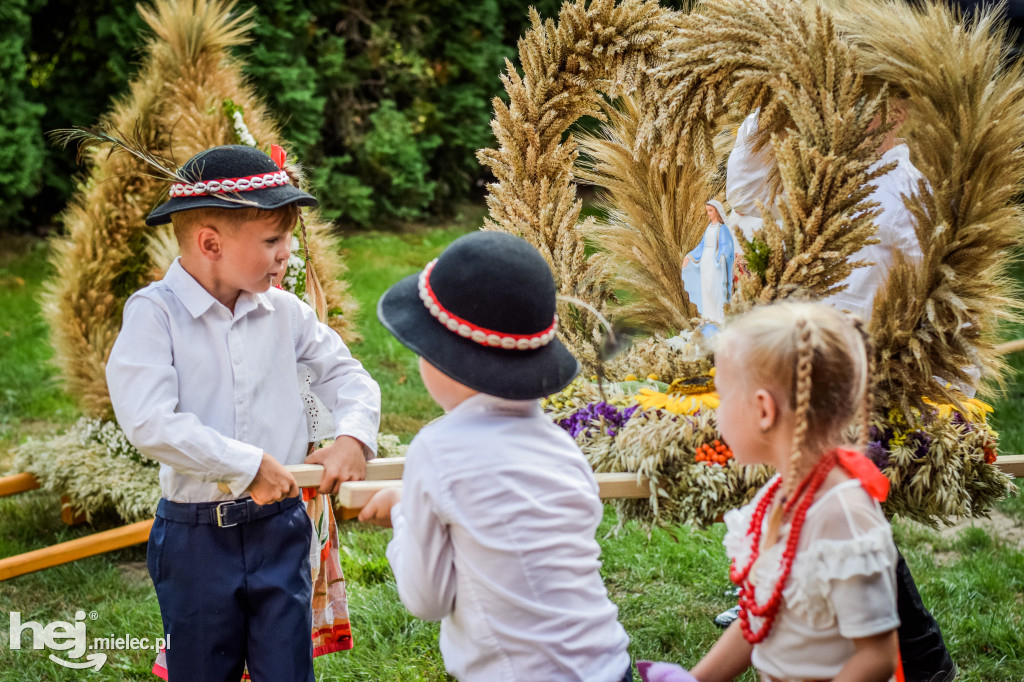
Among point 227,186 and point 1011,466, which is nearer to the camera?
point 227,186

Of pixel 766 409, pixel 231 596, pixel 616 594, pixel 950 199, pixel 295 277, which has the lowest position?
pixel 616 594

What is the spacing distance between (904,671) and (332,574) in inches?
57.6

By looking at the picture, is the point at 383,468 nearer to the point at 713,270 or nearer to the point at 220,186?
the point at 220,186

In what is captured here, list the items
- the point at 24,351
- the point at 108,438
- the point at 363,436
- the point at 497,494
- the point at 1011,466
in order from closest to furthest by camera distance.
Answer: the point at 497,494
the point at 363,436
the point at 1011,466
the point at 108,438
the point at 24,351

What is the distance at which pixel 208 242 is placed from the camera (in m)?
2.21

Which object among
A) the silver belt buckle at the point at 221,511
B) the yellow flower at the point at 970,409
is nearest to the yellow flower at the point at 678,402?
the yellow flower at the point at 970,409

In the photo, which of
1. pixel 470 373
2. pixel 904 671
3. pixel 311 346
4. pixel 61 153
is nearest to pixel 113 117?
pixel 311 346

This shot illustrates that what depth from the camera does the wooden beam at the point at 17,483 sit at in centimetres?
389

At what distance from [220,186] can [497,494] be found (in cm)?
112

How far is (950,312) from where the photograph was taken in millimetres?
2299

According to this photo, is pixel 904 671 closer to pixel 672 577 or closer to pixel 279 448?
pixel 279 448

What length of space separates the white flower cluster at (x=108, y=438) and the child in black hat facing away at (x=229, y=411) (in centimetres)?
199

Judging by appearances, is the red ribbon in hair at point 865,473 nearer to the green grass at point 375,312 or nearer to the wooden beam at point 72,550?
the wooden beam at point 72,550

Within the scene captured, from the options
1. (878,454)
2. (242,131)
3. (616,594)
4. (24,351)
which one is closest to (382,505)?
(878,454)
